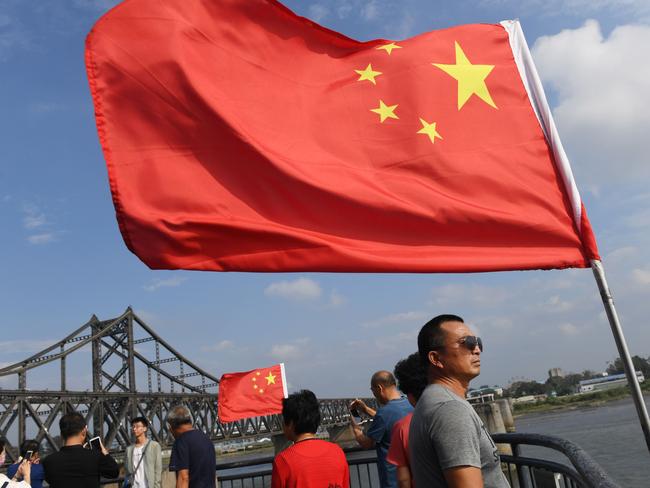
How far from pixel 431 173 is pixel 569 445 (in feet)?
7.51

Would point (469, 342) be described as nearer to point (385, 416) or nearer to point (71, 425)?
point (385, 416)

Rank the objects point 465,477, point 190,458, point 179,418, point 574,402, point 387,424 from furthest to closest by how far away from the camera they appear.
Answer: point 574,402
point 179,418
point 190,458
point 387,424
point 465,477

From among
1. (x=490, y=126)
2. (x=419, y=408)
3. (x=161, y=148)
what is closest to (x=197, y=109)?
(x=161, y=148)

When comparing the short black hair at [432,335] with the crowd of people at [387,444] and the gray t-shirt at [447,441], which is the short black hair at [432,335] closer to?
the crowd of people at [387,444]

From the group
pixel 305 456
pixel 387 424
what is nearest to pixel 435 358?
pixel 305 456

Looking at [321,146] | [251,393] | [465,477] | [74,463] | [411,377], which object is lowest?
[465,477]

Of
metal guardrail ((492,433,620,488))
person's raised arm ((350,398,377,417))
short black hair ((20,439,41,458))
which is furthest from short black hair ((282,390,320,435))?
short black hair ((20,439,41,458))

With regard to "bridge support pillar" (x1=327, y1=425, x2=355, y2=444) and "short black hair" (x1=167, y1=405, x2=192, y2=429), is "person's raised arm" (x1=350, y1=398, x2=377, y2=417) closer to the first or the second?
"short black hair" (x1=167, y1=405, x2=192, y2=429)

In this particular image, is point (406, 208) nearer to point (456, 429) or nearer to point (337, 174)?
point (337, 174)

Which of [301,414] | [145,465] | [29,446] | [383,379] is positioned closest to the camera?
[301,414]

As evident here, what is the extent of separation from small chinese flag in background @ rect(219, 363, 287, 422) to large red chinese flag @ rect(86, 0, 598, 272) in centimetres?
1106

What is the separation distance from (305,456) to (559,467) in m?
1.41

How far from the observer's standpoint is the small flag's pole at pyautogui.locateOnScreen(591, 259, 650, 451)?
3.12 metres

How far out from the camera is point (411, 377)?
3.79 m
